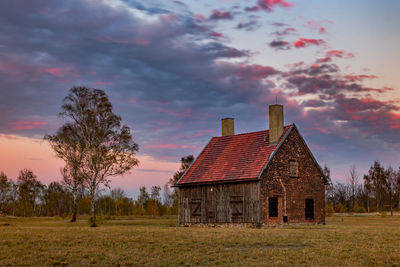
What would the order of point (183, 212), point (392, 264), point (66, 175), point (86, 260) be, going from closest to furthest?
point (392, 264) → point (86, 260) → point (183, 212) → point (66, 175)

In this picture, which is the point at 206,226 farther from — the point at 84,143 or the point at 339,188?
the point at 339,188

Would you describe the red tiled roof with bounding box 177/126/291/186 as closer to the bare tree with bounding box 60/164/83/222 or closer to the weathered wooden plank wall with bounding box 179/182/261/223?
the weathered wooden plank wall with bounding box 179/182/261/223

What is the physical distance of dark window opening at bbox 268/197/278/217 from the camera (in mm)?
38075

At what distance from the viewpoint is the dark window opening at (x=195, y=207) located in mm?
41656

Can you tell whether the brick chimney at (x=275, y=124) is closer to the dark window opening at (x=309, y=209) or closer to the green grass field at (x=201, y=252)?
the dark window opening at (x=309, y=209)

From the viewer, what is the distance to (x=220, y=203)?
3975 cm

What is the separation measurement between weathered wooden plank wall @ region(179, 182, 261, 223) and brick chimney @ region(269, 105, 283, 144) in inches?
176

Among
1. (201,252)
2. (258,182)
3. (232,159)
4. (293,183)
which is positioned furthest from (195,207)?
(201,252)

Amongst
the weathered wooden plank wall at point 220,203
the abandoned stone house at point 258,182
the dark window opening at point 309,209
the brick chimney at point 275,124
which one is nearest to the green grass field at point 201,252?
the weathered wooden plank wall at point 220,203

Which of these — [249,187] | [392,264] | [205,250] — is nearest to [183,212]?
[249,187]

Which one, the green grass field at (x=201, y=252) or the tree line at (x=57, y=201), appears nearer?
the green grass field at (x=201, y=252)

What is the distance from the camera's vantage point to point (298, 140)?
4088 centimetres

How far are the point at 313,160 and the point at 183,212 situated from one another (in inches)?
494

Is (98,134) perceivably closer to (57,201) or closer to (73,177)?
(73,177)
